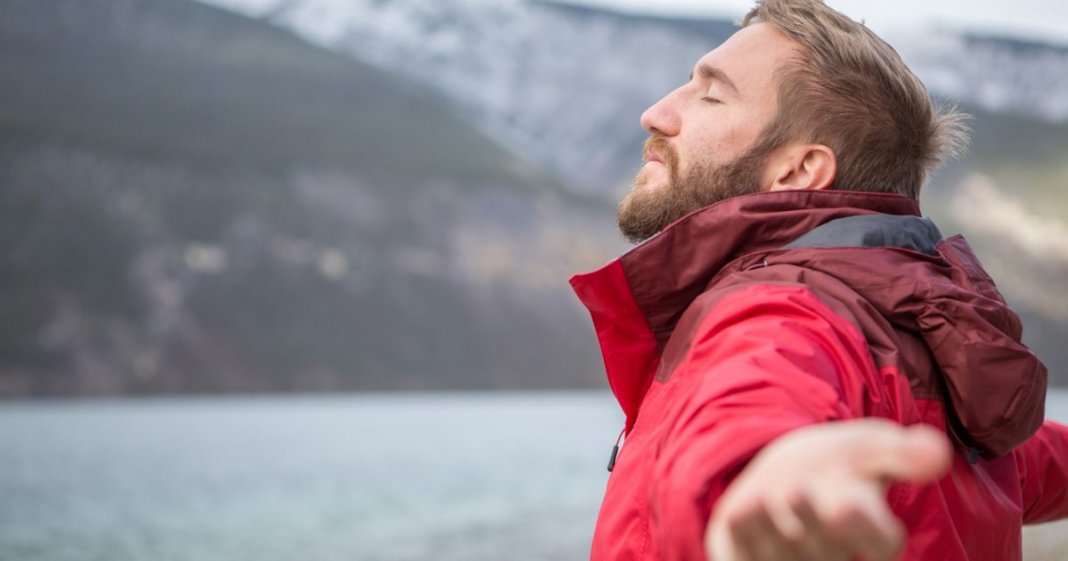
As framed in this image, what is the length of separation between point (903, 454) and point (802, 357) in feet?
1.04

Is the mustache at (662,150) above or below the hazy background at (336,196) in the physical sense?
below

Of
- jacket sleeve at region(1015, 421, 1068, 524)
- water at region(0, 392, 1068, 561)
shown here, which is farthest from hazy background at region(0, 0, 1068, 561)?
jacket sleeve at region(1015, 421, 1068, 524)

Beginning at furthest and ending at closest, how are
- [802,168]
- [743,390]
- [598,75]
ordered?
[598,75] → [802,168] → [743,390]

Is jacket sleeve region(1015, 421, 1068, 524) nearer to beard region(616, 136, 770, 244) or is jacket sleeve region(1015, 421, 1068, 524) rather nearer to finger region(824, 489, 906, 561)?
beard region(616, 136, 770, 244)

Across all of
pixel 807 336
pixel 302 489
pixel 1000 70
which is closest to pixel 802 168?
pixel 807 336

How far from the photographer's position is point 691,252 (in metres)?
1.38

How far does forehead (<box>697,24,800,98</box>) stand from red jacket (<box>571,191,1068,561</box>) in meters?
0.21

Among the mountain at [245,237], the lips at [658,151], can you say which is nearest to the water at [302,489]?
the lips at [658,151]

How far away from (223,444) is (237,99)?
57.7 metres

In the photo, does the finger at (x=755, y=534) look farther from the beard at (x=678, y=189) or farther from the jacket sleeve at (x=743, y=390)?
the beard at (x=678, y=189)

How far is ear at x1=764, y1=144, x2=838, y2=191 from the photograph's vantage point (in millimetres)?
1466

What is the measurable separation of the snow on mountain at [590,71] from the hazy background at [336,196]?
0.27 m

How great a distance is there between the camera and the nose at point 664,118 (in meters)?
1.58

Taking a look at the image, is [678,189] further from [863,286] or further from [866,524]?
[866,524]
